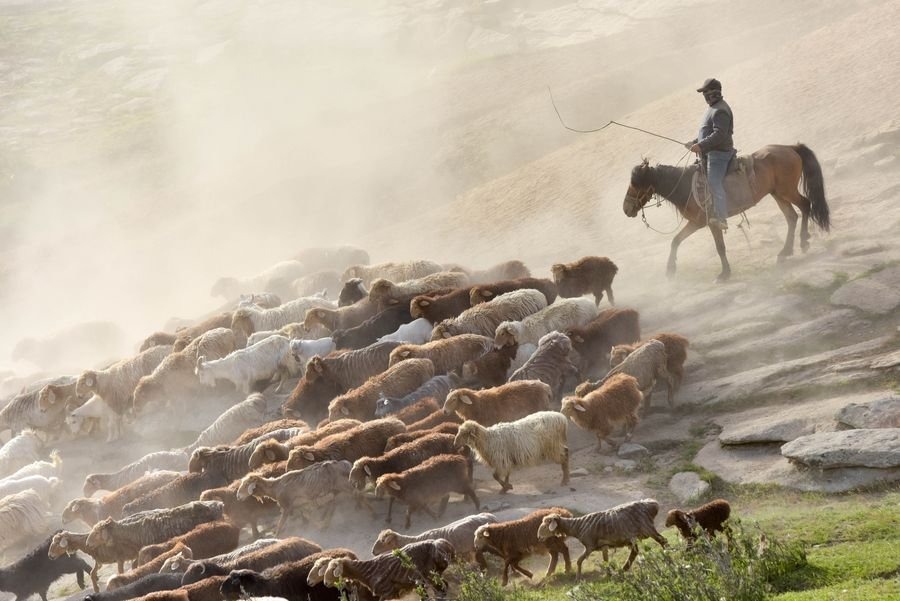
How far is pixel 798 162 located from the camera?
63.7 ft

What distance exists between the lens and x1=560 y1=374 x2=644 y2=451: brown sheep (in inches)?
547

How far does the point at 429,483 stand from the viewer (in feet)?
42.2

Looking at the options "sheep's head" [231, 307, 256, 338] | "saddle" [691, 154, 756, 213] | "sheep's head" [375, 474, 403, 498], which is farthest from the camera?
"sheep's head" [231, 307, 256, 338]

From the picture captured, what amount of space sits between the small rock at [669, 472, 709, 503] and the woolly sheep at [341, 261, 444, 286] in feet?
35.8

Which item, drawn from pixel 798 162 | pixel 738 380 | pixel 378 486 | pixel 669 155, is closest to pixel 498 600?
pixel 378 486

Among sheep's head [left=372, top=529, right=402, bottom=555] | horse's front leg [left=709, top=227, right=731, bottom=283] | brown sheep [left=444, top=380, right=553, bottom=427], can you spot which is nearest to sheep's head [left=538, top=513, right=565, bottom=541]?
sheep's head [left=372, top=529, right=402, bottom=555]

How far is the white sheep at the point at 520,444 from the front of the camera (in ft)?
43.8

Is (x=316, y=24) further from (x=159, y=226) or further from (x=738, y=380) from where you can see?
(x=738, y=380)

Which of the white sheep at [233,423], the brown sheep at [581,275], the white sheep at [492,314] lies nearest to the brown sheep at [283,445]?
the white sheep at [233,423]

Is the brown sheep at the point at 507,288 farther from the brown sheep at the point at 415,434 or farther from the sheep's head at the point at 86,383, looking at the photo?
the sheep's head at the point at 86,383

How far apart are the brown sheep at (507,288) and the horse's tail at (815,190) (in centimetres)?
495

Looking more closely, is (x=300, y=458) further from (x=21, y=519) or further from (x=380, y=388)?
(x=21, y=519)

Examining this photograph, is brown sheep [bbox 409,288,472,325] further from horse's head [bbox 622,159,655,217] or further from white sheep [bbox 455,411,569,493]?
white sheep [bbox 455,411,569,493]

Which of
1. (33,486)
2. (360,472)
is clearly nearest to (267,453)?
(360,472)
